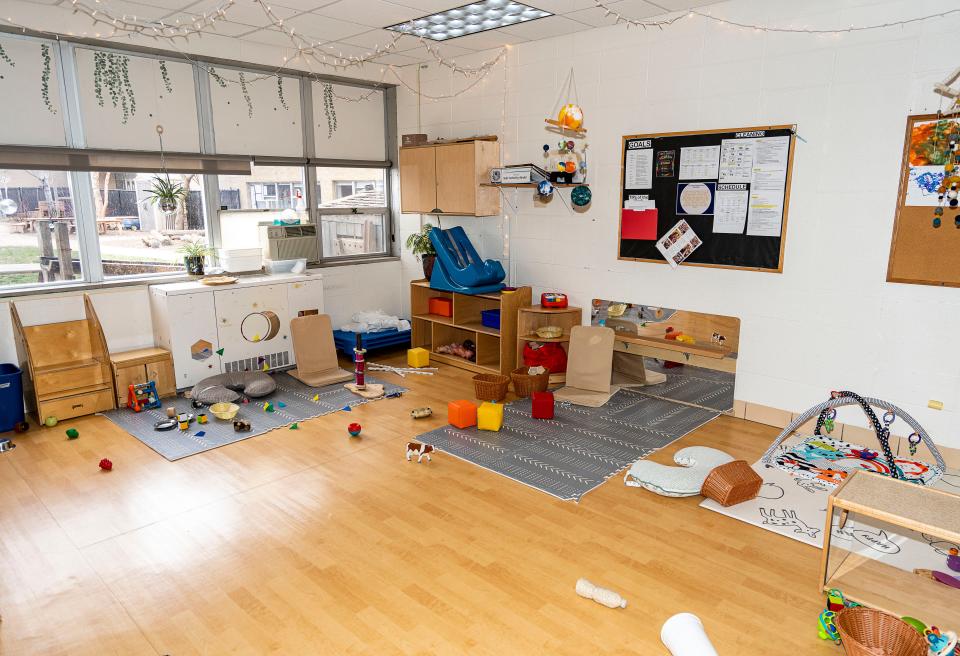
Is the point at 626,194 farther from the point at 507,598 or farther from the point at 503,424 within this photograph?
the point at 507,598

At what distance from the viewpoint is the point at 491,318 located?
20.3 feet

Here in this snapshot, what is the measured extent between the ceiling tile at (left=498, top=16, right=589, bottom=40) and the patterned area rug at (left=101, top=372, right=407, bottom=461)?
3.31 meters

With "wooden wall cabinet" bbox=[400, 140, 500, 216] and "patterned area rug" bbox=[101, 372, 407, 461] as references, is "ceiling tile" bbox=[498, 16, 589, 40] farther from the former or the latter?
"patterned area rug" bbox=[101, 372, 407, 461]

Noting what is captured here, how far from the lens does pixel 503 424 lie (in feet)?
16.2

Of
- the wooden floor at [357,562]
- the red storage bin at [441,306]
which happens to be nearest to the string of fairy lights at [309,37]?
the red storage bin at [441,306]

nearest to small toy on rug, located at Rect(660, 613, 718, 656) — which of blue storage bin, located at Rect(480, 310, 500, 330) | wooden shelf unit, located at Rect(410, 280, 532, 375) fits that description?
wooden shelf unit, located at Rect(410, 280, 532, 375)

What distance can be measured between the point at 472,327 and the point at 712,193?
99.7 inches

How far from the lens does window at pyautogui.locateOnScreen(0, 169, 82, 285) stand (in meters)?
5.03

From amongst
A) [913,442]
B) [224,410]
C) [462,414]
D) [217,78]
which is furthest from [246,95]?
[913,442]

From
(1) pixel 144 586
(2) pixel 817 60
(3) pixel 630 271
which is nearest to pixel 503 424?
(3) pixel 630 271

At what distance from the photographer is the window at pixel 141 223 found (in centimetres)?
553

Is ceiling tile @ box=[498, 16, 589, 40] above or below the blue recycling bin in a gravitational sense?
above

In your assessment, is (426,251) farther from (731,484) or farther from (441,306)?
(731,484)

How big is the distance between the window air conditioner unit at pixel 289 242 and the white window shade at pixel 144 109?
3.35 feet
